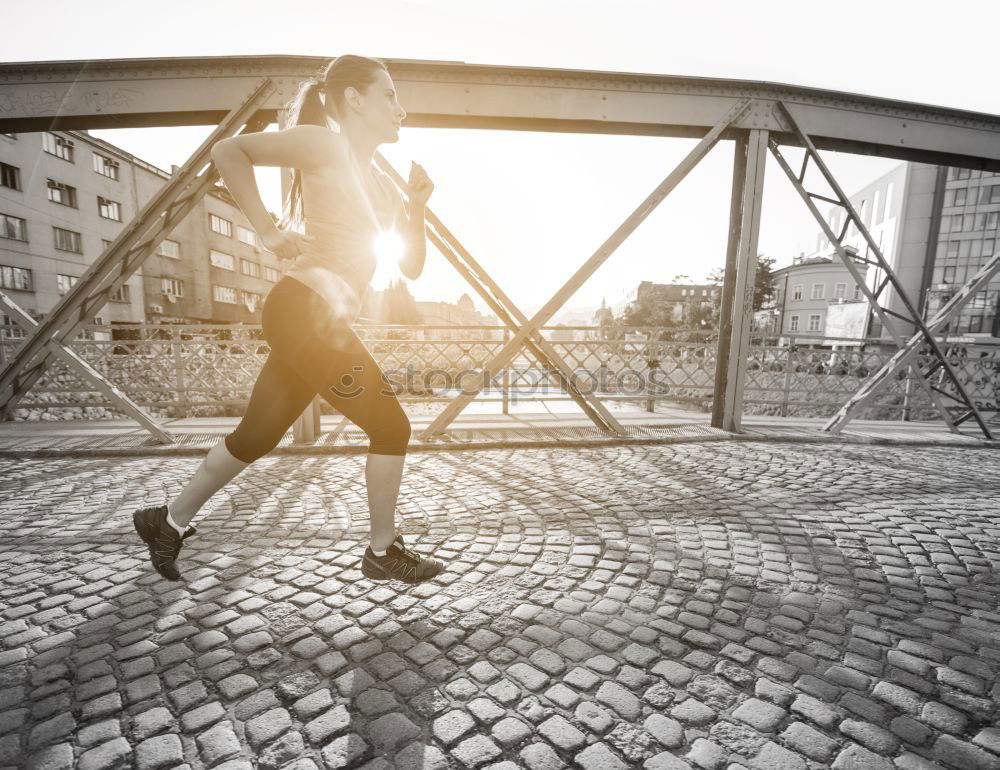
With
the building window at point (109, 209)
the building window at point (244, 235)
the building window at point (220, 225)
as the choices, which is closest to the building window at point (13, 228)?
the building window at point (109, 209)

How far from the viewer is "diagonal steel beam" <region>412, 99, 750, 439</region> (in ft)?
17.7

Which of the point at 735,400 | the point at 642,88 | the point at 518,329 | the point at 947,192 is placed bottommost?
the point at 735,400

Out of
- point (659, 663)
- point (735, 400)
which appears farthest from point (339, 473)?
point (735, 400)

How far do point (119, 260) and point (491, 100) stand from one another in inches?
172

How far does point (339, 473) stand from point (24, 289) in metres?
30.9

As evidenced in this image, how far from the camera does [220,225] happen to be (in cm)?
3719

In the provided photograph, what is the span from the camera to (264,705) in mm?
1537

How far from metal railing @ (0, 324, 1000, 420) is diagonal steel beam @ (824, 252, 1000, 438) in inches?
31.0

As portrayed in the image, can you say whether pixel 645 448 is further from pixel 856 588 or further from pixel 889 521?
pixel 856 588

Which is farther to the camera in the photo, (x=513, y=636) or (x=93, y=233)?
(x=93, y=233)

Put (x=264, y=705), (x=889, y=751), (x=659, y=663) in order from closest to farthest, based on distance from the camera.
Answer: (x=889, y=751)
(x=264, y=705)
(x=659, y=663)

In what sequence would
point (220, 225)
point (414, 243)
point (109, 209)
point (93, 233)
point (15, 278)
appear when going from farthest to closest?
point (220, 225) → point (109, 209) → point (93, 233) → point (15, 278) → point (414, 243)

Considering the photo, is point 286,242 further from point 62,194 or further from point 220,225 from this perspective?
point 220,225

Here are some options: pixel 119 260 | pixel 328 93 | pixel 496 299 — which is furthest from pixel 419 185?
pixel 119 260
